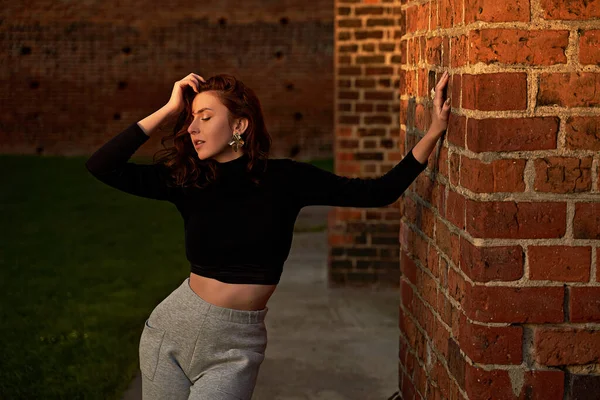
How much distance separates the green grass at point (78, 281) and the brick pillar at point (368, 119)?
165 centimetres

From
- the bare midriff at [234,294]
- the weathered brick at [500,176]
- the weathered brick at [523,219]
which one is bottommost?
the bare midriff at [234,294]

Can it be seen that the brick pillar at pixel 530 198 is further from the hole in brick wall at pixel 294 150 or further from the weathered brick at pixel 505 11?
the hole in brick wall at pixel 294 150

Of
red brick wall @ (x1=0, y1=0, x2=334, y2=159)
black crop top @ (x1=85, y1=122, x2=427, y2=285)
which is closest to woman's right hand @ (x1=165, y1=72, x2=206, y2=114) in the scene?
black crop top @ (x1=85, y1=122, x2=427, y2=285)

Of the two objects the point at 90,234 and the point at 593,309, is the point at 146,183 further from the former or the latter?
the point at 90,234

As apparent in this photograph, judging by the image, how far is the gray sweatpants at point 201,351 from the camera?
2.80 m

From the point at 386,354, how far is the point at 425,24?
2943mm

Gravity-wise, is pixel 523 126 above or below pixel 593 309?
above

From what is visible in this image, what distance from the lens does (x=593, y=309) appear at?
231cm

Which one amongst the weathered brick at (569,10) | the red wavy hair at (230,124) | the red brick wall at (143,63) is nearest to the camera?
the weathered brick at (569,10)

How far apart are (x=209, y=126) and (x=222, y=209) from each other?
248 mm

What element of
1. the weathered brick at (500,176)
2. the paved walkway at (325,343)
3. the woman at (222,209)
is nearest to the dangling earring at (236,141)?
the woman at (222,209)

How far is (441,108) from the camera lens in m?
2.65

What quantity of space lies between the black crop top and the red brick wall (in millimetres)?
15480

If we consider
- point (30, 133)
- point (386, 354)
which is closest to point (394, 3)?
point (386, 354)
